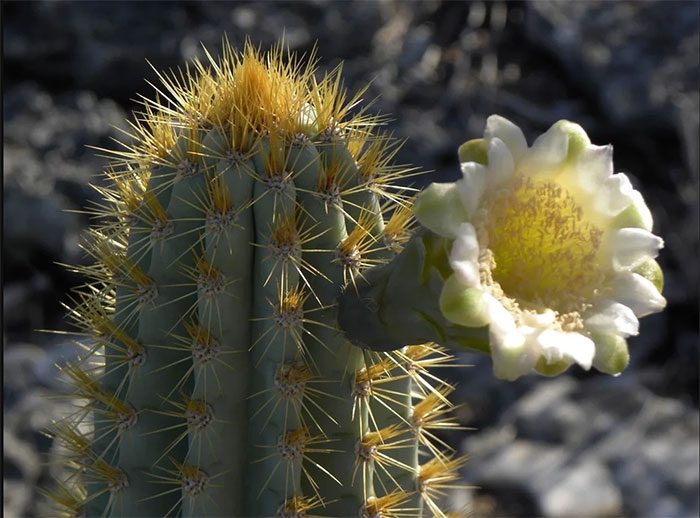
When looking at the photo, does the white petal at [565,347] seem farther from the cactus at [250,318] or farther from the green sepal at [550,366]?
the cactus at [250,318]

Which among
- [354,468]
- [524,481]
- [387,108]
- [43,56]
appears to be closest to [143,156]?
[354,468]

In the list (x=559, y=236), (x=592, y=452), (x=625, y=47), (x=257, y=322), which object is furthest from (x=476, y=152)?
(x=625, y=47)

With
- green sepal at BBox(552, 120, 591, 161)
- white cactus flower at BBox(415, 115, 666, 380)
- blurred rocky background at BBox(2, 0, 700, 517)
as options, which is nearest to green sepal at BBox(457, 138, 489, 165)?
white cactus flower at BBox(415, 115, 666, 380)

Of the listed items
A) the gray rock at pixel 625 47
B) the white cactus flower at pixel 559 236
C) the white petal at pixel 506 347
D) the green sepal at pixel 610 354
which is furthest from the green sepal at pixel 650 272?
the gray rock at pixel 625 47

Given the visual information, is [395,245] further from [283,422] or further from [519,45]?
[519,45]

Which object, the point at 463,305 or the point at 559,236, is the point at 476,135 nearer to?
the point at 559,236
